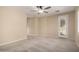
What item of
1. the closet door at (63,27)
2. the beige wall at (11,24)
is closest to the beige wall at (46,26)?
the closet door at (63,27)

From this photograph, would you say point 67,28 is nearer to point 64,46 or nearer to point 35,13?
point 64,46

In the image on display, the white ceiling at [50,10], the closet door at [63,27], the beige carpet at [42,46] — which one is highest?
the white ceiling at [50,10]

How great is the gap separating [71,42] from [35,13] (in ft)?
3.72

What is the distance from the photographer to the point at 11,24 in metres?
2.38

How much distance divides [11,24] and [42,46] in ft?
3.05

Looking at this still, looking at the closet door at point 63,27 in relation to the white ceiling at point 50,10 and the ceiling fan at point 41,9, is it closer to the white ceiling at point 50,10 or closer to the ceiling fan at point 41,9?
the white ceiling at point 50,10

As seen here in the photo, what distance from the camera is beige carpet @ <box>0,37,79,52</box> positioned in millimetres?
2351

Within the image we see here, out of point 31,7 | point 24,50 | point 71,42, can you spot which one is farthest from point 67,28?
point 24,50

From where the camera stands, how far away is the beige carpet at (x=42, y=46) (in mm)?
2351

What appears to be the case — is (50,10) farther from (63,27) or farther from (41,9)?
(63,27)

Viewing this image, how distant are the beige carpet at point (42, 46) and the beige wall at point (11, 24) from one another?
0.17 meters

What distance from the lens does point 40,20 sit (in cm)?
250

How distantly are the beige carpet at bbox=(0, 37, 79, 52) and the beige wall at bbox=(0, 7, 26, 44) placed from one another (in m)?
0.17

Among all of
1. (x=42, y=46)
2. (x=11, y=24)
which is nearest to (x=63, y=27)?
(x=42, y=46)
